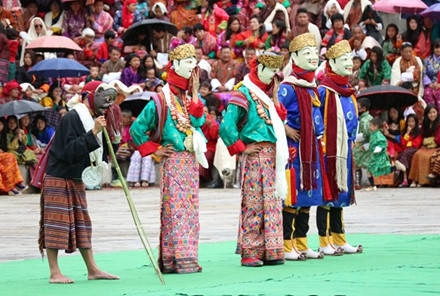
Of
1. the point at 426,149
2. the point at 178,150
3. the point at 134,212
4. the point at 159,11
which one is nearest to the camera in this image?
the point at 134,212

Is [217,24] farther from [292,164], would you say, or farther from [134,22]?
[292,164]

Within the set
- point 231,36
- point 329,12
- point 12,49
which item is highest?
point 329,12

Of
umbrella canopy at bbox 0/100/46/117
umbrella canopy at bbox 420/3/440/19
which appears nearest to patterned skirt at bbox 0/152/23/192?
umbrella canopy at bbox 0/100/46/117

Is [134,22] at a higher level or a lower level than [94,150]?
higher

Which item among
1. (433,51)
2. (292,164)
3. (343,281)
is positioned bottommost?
(343,281)

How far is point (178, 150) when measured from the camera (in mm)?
11680

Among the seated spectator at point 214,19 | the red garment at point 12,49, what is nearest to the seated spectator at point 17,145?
the red garment at point 12,49

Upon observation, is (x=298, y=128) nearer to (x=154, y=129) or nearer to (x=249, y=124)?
(x=249, y=124)

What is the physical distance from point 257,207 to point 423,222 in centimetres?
477

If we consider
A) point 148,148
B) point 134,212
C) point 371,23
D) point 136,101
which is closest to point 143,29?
point 136,101

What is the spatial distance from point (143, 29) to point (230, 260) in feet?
48.8

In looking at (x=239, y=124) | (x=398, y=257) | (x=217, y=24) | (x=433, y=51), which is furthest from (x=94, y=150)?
(x=217, y=24)

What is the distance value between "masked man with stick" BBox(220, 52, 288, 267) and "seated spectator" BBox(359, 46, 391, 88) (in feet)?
40.1

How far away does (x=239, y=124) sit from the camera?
40.2ft
